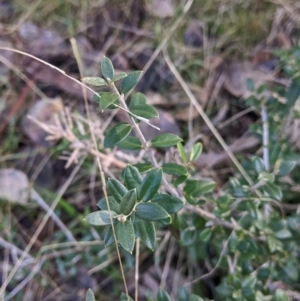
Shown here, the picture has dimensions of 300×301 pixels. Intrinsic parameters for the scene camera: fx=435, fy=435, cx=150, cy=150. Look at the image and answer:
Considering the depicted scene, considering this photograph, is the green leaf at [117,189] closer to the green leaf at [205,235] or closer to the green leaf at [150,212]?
the green leaf at [150,212]

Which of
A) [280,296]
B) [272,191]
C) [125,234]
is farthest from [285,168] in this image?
[125,234]

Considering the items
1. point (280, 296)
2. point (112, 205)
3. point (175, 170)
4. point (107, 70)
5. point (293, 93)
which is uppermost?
point (293, 93)

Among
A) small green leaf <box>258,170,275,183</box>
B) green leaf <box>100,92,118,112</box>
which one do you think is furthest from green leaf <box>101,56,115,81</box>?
small green leaf <box>258,170,275,183</box>

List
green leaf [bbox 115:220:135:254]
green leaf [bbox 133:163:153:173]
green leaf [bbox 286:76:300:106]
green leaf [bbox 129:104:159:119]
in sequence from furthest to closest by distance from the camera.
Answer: green leaf [bbox 286:76:300:106] → green leaf [bbox 133:163:153:173] → green leaf [bbox 129:104:159:119] → green leaf [bbox 115:220:135:254]

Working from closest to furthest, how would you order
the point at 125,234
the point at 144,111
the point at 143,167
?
1. the point at 125,234
2. the point at 144,111
3. the point at 143,167

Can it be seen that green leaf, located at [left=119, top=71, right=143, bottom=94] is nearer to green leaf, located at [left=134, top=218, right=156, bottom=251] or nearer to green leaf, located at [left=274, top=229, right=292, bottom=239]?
green leaf, located at [left=134, top=218, right=156, bottom=251]

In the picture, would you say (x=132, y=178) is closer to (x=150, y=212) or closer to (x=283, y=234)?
(x=150, y=212)
